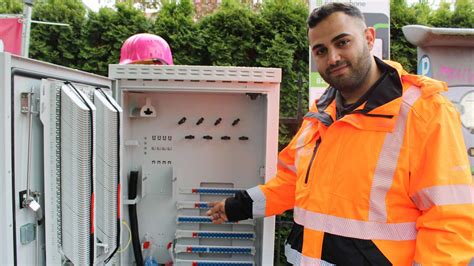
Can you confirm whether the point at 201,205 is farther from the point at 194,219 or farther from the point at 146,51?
the point at 146,51

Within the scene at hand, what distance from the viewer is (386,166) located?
124 centimetres

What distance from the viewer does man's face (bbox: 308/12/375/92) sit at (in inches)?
52.6

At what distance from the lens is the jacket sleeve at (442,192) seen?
1.13 metres

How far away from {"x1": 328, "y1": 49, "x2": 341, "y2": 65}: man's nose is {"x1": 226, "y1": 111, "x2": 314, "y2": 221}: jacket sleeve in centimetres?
51

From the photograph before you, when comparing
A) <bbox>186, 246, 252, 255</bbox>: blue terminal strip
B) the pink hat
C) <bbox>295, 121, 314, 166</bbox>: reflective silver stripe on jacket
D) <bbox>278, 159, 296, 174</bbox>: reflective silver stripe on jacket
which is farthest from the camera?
the pink hat

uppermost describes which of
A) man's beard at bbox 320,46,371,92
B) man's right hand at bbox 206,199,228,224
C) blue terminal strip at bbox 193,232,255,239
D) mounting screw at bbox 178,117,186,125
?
man's beard at bbox 320,46,371,92

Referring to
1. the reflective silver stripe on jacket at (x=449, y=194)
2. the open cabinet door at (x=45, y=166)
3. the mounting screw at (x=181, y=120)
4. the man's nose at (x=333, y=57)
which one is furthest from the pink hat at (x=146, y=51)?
the reflective silver stripe on jacket at (x=449, y=194)

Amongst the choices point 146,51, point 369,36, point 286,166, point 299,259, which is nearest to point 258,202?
point 286,166

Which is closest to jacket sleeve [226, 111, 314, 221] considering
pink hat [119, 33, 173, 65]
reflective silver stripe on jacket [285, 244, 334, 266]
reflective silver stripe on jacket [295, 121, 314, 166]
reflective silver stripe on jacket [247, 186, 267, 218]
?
reflective silver stripe on jacket [247, 186, 267, 218]

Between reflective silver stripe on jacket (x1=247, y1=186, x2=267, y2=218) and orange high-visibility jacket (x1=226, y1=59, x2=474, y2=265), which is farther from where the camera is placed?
reflective silver stripe on jacket (x1=247, y1=186, x2=267, y2=218)

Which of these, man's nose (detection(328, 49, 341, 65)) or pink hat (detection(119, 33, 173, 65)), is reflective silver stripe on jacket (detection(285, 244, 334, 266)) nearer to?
man's nose (detection(328, 49, 341, 65))

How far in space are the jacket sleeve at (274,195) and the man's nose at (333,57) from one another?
20.2 inches

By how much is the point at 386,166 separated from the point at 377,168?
3cm

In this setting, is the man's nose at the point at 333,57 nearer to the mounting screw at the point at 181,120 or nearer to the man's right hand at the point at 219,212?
the man's right hand at the point at 219,212
